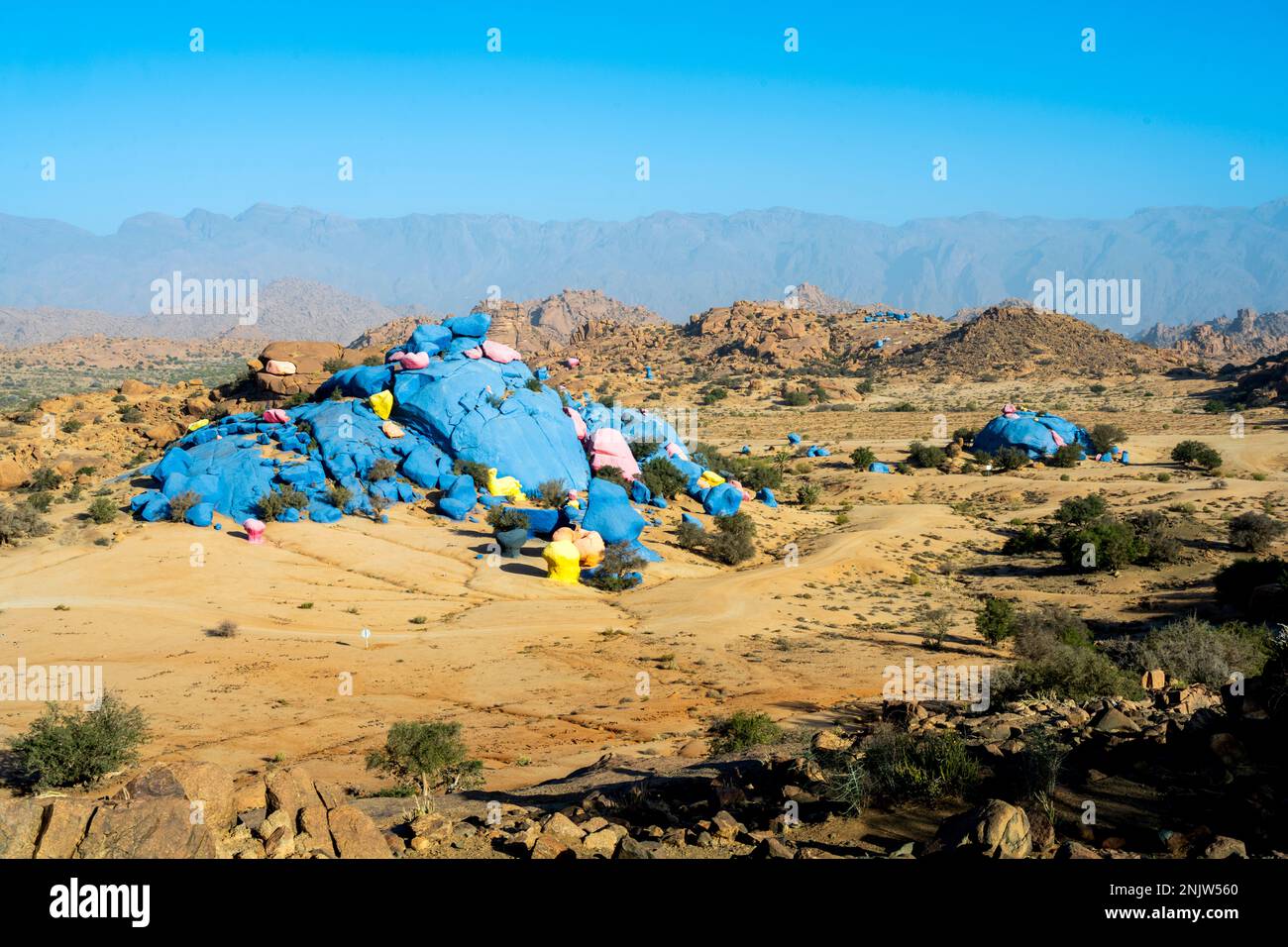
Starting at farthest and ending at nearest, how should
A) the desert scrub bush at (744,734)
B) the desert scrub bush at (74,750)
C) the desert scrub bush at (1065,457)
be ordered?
1. the desert scrub bush at (1065,457)
2. the desert scrub bush at (744,734)
3. the desert scrub bush at (74,750)

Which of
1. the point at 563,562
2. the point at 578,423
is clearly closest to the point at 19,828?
the point at 563,562

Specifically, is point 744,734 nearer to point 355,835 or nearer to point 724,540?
point 355,835

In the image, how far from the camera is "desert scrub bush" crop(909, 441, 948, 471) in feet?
123

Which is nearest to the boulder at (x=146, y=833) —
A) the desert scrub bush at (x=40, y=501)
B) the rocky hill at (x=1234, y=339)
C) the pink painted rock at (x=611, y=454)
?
Answer: the desert scrub bush at (x=40, y=501)

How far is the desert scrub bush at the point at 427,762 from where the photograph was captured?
9.80 metres

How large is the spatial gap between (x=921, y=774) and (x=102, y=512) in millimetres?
22048

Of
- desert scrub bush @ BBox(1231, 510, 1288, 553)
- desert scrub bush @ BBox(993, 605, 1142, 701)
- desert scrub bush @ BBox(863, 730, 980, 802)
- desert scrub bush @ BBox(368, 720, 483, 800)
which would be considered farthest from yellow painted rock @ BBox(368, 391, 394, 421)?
desert scrub bush @ BBox(1231, 510, 1288, 553)

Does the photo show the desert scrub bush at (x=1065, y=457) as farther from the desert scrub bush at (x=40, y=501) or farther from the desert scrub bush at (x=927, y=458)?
the desert scrub bush at (x=40, y=501)

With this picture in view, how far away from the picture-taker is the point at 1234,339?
115125 mm

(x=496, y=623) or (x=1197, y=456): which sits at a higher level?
(x=1197, y=456)

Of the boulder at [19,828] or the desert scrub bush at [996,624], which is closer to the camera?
the boulder at [19,828]
